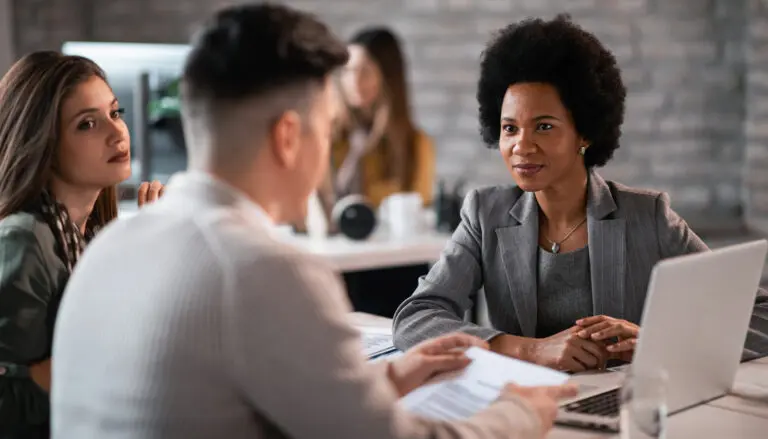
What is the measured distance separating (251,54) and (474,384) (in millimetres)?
597

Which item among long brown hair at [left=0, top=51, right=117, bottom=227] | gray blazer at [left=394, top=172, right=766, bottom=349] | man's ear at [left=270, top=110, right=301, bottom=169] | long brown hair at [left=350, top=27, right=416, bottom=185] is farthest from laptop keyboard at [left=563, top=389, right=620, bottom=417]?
long brown hair at [left=350, top=27, right=416, bottom=185]

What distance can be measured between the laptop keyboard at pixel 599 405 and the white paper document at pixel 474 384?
13 cm

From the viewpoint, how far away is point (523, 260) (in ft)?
7.11

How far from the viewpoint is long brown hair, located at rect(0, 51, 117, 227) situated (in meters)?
1.80

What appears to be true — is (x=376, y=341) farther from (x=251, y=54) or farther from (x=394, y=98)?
(x=394, y=98)

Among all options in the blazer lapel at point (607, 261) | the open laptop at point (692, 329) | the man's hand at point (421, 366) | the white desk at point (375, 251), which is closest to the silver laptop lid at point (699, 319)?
the open laptop at point (692, 329)

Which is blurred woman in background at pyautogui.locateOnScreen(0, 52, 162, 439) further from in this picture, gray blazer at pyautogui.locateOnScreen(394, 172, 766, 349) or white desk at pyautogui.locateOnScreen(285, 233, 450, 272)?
white desk at pyautogui.locateOnScreen(285, 233, 450, 272)

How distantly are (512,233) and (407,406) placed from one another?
2.55ft

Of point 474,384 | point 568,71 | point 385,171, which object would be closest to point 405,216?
point 385,171

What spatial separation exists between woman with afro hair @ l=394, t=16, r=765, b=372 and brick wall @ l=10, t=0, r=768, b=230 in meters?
2.19

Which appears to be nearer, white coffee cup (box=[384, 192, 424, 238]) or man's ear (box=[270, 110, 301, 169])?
man's ear (box=[270, 110, 301, 169])

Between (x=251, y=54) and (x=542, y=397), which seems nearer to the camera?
(x=251, y=54)

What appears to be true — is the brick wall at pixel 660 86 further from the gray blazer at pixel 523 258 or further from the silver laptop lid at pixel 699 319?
the silver laptop lid at pixel 699 319

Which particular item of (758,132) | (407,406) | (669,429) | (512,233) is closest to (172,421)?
(407,406)
